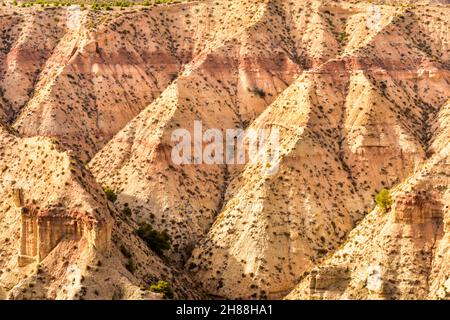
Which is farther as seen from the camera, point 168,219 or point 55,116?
point 55,116

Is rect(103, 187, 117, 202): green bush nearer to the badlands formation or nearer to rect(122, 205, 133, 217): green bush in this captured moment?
the badlands formation

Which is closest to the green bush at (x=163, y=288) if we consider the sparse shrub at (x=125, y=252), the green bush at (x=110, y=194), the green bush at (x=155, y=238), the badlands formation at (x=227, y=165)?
the badlands formation at (x=227, y=165)

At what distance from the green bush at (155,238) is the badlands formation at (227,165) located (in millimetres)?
1451

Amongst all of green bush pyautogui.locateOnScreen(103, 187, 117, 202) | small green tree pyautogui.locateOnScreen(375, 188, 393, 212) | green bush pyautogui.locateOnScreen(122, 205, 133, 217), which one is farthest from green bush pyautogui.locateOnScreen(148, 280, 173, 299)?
small green tree pyautogui.locateOnScreen(375, 188, 393, 212)

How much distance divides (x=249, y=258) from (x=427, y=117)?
3052cm

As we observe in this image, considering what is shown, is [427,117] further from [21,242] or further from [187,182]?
[21,242]

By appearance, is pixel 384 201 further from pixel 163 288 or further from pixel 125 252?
pixel 125 252

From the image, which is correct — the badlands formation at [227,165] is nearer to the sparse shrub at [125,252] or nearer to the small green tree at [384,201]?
the sparse shrub at [125,252]

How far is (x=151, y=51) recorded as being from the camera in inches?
6014

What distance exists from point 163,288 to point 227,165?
A: 94.1ft

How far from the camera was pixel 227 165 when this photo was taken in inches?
5394

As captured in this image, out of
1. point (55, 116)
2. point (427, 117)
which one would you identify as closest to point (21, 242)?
point (55, 116)

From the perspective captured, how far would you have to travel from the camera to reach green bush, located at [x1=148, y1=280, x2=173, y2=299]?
363ft

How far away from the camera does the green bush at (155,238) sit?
4870 inches
